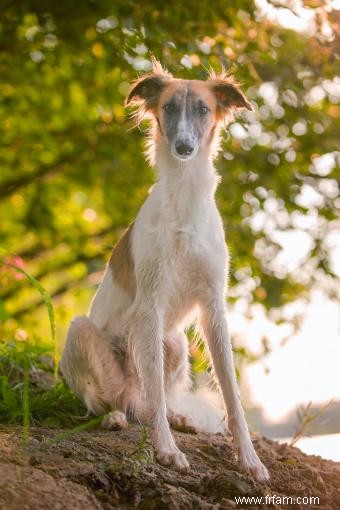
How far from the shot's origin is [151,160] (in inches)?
193

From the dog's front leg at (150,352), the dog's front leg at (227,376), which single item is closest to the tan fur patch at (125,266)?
the dog's front leg at (150,352)

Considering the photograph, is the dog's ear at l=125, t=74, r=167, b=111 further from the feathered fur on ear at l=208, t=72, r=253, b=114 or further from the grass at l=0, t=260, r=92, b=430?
the grass at l=0, t=260, r=92, b=430

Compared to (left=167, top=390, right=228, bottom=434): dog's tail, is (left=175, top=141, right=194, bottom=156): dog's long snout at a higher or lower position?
higher

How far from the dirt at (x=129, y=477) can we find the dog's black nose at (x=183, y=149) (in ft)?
5.13

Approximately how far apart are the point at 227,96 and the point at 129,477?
97.1 inches

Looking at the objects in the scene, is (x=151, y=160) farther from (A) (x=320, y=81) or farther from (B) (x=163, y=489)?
(A) (x=320, y=81)

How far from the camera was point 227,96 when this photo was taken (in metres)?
4.86

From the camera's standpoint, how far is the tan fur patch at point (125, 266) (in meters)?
4.71

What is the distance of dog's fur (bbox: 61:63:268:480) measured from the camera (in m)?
4.38

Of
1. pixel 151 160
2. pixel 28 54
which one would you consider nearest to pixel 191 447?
pixel 151 160

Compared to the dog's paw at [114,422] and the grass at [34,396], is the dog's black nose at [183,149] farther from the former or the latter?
the dog's paw at [114,422]

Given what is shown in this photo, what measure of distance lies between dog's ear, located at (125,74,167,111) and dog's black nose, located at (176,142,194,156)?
0.61 m

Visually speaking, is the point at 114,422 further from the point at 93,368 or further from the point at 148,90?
the point at 148,90

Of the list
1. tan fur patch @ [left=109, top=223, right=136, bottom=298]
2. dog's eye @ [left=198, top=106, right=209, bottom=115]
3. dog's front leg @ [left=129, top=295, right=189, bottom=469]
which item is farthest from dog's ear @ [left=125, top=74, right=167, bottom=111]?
dog's front leg @ [left=129, top=295, right=189, bottom=469]
